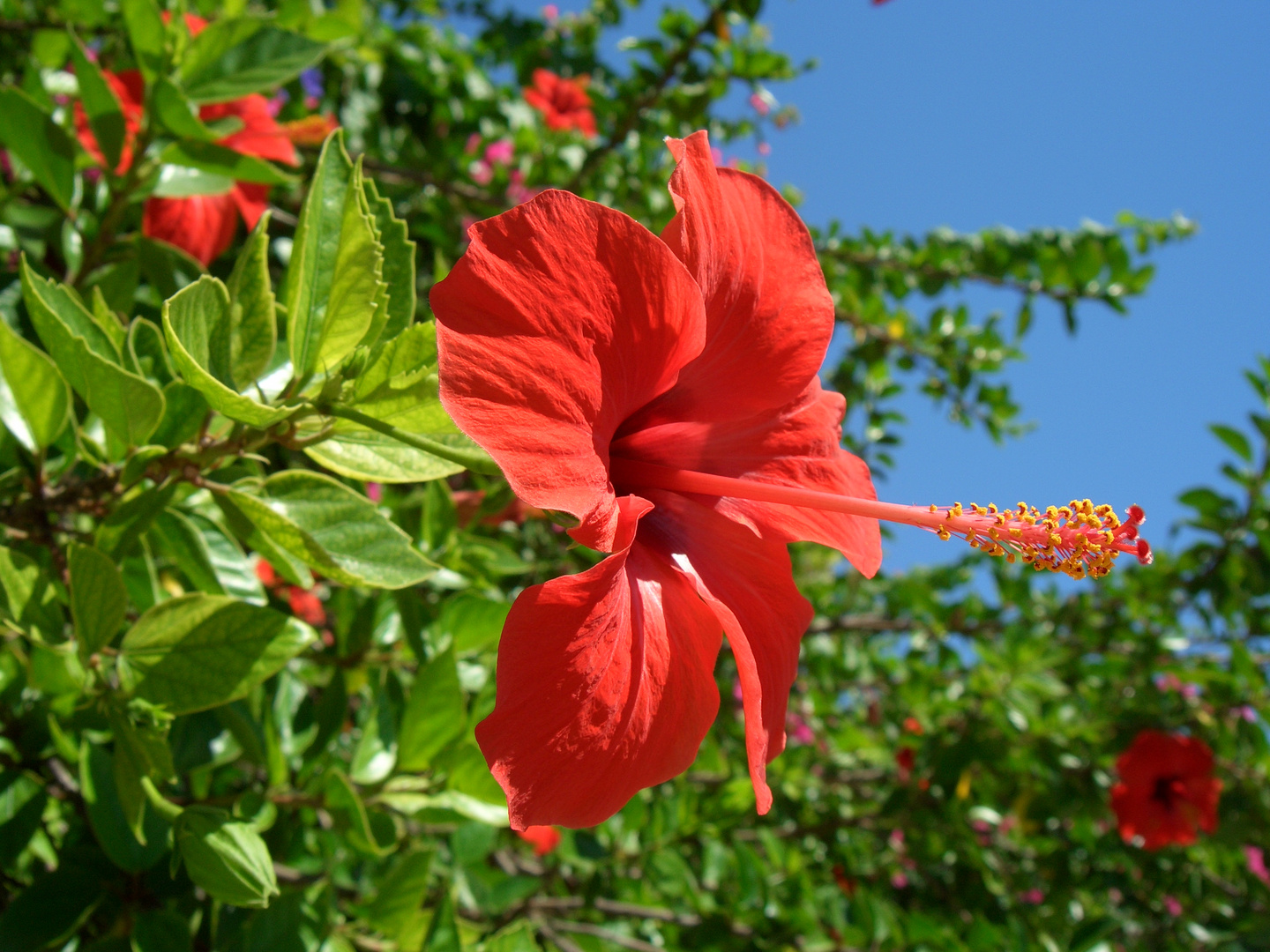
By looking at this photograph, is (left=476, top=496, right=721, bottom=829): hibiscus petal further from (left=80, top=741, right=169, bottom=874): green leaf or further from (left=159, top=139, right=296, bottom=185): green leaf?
(left=159, top=139, right=296, bottom=185): green leaf

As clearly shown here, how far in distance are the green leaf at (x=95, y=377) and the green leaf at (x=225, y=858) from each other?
362 millimetres

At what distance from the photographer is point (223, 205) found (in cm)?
148

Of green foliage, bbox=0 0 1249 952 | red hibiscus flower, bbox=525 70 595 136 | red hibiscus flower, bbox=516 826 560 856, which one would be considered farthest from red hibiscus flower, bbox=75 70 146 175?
red hibiscus flower, bbox=525 70 595 136

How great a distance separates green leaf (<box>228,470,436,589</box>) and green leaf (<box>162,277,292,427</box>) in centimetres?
11

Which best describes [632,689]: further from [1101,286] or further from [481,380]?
[1101,286]

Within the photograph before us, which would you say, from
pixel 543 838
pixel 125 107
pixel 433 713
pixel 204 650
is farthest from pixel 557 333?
pixel 543 838

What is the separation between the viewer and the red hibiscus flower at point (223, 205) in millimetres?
1385

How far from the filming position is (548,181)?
A: 9.41 feet

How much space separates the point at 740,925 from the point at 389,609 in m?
1.32

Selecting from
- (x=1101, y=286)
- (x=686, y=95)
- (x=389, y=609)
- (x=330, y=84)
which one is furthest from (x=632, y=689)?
(x=1101, y=286)

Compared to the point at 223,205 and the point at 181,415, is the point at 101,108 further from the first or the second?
the point at 181,415

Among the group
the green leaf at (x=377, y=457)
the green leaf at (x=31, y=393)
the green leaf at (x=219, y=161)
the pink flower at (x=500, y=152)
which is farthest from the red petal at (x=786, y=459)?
the pink flower at (x=500, y=152)

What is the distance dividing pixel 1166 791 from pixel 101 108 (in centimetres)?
303

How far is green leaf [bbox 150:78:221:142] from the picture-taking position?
1176 millimetres
